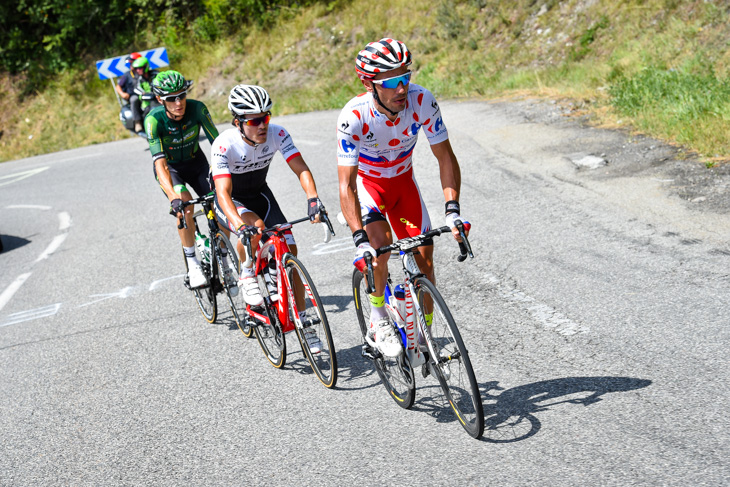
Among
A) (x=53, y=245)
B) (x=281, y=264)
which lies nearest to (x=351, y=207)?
(x=281, y=264)

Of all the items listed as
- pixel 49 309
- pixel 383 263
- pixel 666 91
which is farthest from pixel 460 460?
pixel 666 91

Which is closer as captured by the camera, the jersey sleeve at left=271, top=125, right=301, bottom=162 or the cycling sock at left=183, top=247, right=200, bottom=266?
the jersey sleeve at left=271, top=125, right=301, bottom=162

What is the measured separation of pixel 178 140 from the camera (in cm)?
714

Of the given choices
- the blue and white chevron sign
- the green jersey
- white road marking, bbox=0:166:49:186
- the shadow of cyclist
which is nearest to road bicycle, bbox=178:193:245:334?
the green jersey

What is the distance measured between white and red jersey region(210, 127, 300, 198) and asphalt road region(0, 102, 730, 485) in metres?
1.47

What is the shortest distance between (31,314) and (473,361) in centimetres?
553

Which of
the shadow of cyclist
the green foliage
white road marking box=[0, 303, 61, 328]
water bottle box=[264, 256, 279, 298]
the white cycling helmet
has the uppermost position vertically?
the green foliage

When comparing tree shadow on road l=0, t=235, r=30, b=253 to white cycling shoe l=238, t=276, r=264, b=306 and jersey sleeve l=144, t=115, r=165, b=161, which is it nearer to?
jersey sleeve l=144, t=115, r=165, b=161

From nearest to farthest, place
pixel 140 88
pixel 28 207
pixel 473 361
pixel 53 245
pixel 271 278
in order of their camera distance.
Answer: pixel 473 361, pixel 271 278, pixel 53 245, pixel 28 207, pixel 140 88

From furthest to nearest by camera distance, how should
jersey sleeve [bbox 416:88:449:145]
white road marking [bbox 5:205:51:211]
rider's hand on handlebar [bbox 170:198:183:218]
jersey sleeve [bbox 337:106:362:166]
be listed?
white road marking [bbox 5:205:51:211] < rider's hand on handlebar [bbox 170:198:183:218] < jersey sleeve [bbox 416:88:449:145] < jersey sleeve [bbox 337:106:362:166]

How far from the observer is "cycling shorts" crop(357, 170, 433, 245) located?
4832mm

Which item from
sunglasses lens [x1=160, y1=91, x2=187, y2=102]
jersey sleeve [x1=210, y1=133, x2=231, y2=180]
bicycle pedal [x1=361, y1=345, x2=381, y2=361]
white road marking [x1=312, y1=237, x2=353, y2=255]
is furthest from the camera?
white road marking [x1=312, y1=237, x2=353, y2=255]

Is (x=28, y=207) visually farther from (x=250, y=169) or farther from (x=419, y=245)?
(x=419, y=245)

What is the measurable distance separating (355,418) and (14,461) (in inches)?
91.6
